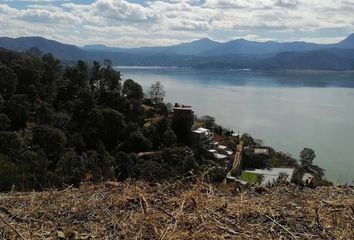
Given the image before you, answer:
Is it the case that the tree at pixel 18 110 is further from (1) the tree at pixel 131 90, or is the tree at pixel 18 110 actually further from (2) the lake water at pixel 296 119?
(2) the lake water at pixel 296 119

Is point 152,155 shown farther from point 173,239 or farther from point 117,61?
point 117,61

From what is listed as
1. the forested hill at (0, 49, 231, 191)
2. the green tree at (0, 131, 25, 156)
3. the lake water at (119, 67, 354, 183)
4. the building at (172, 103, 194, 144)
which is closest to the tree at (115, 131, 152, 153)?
the forested hill at (0, 49, 231, 191)

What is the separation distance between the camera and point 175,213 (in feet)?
6.86

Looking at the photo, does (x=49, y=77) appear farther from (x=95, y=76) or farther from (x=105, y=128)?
(x=105, y=128)

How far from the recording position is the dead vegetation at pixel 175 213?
75.4 inches

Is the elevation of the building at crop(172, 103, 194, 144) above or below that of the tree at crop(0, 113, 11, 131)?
below

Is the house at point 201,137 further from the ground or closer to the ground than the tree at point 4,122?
closer to the ground

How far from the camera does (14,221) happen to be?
2057 millimetres

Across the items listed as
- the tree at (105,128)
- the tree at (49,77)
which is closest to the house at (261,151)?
the tree at (105,128)

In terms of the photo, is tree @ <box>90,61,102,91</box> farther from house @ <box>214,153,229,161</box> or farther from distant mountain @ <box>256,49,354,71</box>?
distant mountain @ <box>256,49,354,71</box>

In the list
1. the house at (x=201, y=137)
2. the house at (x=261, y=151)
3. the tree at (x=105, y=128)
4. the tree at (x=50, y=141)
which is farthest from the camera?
the house at (x=261, y=151)

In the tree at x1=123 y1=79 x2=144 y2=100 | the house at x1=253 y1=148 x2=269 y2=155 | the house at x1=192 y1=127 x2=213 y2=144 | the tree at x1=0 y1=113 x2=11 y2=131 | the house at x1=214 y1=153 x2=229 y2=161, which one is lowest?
the house at x1=253 y1=148 x2=269 y2=155

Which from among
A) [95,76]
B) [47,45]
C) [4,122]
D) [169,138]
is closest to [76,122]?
[4,122]

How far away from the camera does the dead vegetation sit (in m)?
1.92
